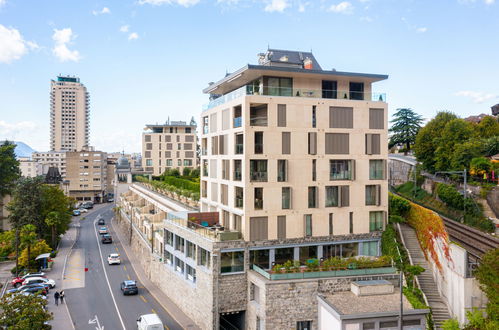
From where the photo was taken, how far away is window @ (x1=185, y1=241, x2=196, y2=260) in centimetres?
3828

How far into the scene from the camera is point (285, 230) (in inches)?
1395

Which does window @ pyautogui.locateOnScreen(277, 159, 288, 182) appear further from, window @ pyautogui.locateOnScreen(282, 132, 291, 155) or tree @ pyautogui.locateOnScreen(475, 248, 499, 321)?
tree @ pyautogui.locateOnScreen(475, 248, 499, 321)

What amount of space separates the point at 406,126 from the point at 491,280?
2242 inches

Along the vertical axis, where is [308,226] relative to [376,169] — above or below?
below

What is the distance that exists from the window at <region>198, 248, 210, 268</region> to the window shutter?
1247cm

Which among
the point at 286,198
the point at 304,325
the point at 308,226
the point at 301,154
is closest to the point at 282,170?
the point at 301,154

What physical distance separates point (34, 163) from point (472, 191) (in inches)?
6257

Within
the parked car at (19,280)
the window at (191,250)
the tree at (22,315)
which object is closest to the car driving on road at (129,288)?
the window at (191,250)

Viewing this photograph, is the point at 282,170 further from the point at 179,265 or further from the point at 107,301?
the point at 107,301

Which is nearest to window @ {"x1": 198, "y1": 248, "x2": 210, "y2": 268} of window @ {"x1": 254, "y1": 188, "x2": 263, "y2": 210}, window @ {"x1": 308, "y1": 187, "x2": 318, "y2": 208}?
window @ {"x1": 254, "y1": 188, "x2": 263, "y2": 210}

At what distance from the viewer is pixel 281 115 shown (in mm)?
35469

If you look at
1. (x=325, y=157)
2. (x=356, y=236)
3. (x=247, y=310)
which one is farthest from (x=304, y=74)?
(x=247, y=310)

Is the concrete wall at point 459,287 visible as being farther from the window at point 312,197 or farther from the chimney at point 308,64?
the chimney at point 308,64

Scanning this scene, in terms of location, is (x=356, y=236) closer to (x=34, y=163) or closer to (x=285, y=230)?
(x=285, y=230)
